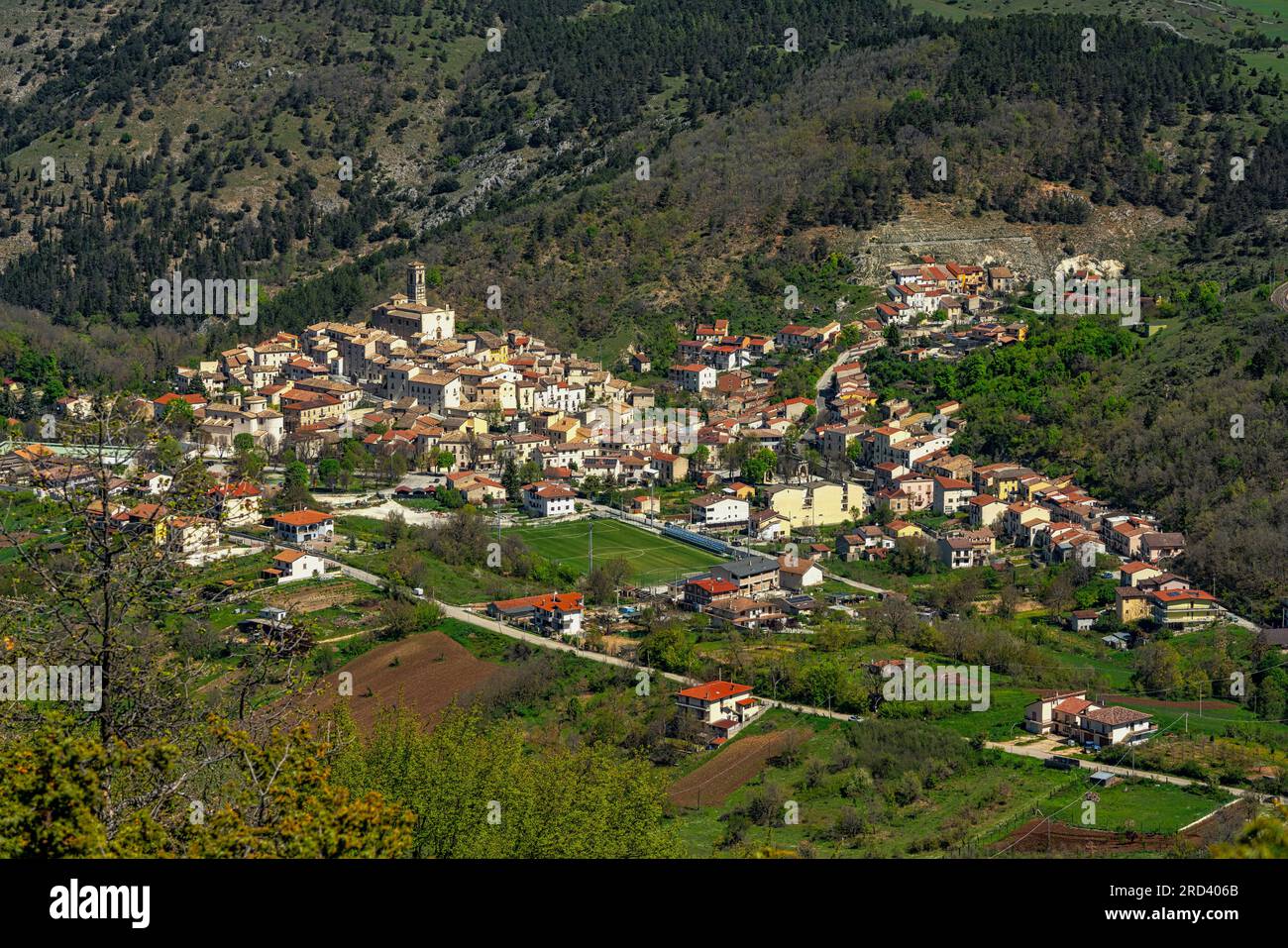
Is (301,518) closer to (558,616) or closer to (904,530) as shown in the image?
(558,616)

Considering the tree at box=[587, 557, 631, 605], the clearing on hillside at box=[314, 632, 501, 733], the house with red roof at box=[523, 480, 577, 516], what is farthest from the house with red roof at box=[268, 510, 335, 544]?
the clearing on hillside at box=[314, 632, 501, 733]

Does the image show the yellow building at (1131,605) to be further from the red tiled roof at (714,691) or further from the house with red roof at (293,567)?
the house with red roof at (293,567)

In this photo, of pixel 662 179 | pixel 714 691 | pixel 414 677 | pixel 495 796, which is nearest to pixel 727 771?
pixel 714 691

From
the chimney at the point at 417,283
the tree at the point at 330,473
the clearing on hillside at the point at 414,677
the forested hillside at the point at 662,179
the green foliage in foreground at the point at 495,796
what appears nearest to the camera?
the green foliage in foreground at the point at 495,796

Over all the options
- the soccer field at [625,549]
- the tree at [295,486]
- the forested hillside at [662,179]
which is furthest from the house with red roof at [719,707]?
the tree at [295,486]

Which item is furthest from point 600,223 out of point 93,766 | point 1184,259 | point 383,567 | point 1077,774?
point 93,766

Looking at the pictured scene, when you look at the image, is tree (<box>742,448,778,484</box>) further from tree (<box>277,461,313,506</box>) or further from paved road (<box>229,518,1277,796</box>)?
tree (<box>277,461,313,506</box>)
